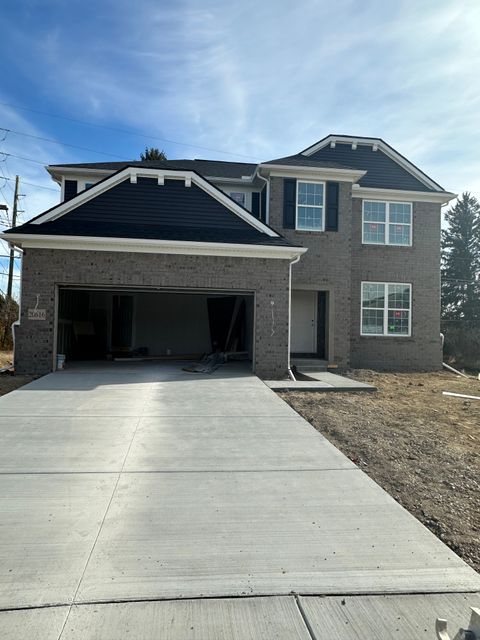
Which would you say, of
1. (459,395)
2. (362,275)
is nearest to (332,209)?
(362,275)

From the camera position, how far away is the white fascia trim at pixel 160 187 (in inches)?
485

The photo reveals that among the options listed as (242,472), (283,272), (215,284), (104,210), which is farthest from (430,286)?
(242,472)

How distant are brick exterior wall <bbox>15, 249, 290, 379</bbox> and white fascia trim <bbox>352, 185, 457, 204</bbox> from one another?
18.3 ft

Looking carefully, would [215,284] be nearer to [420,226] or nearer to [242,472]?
[242,472]

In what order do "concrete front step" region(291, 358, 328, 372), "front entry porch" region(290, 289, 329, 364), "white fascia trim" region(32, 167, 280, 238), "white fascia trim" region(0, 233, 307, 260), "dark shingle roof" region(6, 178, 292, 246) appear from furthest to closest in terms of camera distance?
1. "front entry porch" region(290, 289, 329, 364)
2. "concrete front step" region(291, 358, 328, 372)
3. "white fascia trim" region(32, 167, 280, 238)
4. "dark shingle roof" region(6, 178, 292, 246)
5. "white fascia trim" region(0, 233, 307, 260)

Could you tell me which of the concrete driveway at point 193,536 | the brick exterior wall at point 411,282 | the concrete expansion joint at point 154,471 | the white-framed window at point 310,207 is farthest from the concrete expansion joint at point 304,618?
the brick exterior wall at point 411,282

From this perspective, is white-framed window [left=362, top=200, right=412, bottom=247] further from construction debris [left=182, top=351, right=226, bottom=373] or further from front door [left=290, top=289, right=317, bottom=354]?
construction debris [left=182, top=351, right=226, bottom=373]

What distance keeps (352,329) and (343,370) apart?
1892mm

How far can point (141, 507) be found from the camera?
12.5 feet

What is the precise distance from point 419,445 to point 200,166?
14.6m

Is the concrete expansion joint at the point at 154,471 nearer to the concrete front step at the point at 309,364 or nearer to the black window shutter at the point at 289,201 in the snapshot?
the concrete front step at the point at 309,364

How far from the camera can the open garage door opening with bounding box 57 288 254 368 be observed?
16.8 meters

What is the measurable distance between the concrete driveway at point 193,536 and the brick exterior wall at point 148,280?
564cm

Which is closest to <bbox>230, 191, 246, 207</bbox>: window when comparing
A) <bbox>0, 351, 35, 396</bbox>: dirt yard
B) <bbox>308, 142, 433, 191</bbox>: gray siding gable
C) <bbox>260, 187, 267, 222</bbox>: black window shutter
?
<bbox>260, 187, 267, 222</bbox>: black window shutter
